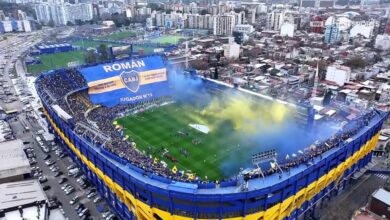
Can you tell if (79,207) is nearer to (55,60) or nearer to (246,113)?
(246,113)

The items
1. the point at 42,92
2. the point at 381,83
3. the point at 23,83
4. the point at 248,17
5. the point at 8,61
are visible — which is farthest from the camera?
the point at 248,17

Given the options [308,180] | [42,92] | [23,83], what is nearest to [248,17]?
[23,83]

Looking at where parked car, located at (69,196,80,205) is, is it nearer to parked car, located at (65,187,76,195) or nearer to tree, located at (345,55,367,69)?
parked car, located at (65,187,76,195)

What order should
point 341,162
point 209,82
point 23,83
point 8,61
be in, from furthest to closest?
point 8,61
point 23,83
point 209,82
point 341,162

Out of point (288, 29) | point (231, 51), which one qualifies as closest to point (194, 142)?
point (231, 51)

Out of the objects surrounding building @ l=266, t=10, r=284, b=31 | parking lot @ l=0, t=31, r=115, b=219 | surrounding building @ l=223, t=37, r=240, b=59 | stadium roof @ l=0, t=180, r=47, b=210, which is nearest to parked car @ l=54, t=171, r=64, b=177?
parking lot @ l=0, t=31, r=115, b=219

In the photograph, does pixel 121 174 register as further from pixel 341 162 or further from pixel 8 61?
pixel 8 61
